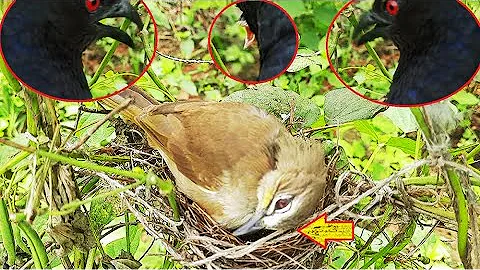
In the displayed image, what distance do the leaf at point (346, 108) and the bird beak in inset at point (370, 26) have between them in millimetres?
209

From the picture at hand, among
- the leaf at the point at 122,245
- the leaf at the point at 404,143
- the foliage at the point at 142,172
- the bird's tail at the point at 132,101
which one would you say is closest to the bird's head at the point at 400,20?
the foliage at the point at 142,172

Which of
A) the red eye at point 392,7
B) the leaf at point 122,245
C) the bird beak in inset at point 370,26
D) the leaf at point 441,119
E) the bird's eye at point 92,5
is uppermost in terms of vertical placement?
the bird's eye at point 92,5

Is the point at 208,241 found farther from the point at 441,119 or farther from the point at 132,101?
the point at 441,119

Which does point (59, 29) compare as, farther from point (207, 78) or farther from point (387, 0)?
point (207, 78)

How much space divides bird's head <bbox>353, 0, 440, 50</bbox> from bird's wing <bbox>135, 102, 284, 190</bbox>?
37 cm

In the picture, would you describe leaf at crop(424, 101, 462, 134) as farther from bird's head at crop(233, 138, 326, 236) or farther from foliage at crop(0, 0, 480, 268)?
bird's head at crop(233, 138, 326, 236)

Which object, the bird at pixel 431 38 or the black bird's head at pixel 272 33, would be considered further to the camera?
the black bird's head at pixel 272 33

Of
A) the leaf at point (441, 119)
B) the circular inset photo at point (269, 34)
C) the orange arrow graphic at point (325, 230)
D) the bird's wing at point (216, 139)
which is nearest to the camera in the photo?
the leaf at point (441, 119)

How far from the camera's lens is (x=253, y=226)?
152 cm

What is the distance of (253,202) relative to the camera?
1.54 meters

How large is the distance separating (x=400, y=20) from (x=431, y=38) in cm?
8

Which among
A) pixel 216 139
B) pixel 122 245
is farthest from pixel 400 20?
pixel 122 245

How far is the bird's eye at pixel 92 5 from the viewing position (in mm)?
1190

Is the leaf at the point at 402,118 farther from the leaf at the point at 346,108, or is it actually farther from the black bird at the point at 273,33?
the black bird at the point at 273,33
